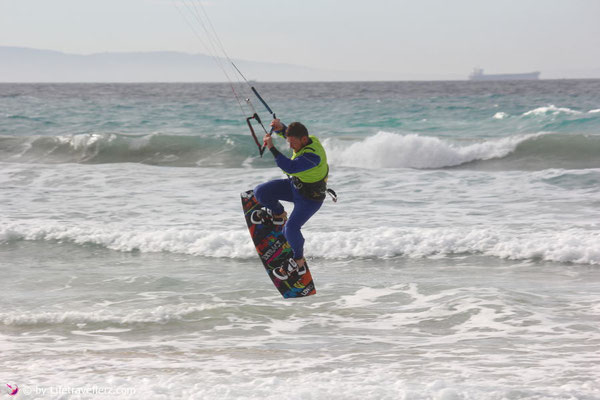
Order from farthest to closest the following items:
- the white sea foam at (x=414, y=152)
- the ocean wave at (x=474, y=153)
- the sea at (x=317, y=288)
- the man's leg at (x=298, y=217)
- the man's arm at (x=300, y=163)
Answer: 1. the white sea foam at (x=414, y=152)
2. the ocean wave at (x=474, y=153)
3. the man's leg at (x=298, y=217)
4. the man's arm at (x=300, y=163)
5. the sea at (x=317, y=288)

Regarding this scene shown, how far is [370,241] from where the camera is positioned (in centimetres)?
1073

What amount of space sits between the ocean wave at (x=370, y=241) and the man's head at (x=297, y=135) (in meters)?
4.10

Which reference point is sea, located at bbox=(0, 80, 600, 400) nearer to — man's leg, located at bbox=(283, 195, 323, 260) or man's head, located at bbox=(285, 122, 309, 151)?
man's leg, located at bbox=(283, 195, 323, 260)

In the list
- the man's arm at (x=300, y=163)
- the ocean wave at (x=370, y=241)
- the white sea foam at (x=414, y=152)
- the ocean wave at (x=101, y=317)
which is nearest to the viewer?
the man's arm at (x=300, y=163)

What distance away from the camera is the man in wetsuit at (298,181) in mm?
6500

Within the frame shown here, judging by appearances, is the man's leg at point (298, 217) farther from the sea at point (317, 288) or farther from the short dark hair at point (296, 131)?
the sea at point (317, 288)

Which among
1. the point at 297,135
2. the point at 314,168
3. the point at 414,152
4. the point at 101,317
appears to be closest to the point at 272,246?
the point at 314,168

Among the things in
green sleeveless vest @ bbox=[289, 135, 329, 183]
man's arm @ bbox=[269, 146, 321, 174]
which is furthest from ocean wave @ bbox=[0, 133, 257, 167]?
man's arm @ bbox=[269, 146, 321, 174]

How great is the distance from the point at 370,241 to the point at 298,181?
4245mm

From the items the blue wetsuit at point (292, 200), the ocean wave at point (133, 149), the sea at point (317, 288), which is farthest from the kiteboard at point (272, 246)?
the ocean wave at point (133, 149)

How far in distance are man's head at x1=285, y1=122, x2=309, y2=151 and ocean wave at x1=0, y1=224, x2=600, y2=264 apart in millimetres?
4099

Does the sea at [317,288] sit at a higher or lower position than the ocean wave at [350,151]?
lower

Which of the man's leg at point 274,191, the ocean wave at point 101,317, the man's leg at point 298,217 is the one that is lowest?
the ocean wave at point 101,317

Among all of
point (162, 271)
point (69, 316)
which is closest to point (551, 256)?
point (162, 271)
